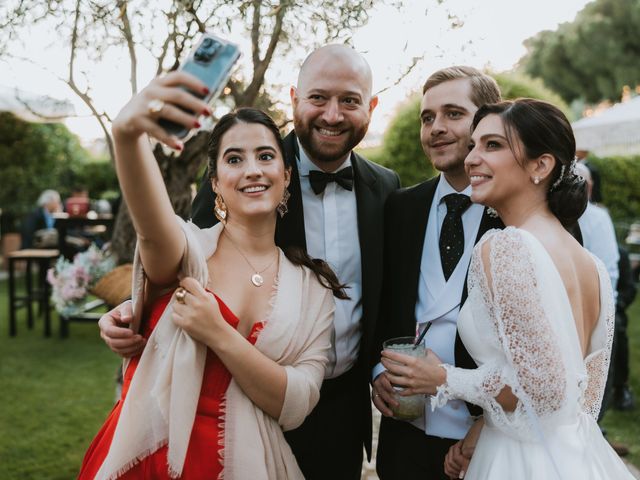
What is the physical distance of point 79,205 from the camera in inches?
379

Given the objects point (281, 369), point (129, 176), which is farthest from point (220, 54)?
point (281, 369)

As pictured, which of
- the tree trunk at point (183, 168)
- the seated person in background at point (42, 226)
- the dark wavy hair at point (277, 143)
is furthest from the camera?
the seated person in background at point (42, 226)

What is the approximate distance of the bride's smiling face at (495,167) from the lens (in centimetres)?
214

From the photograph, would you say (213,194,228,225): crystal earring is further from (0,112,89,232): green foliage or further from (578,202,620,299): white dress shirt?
(0,112,89,232): green foliage

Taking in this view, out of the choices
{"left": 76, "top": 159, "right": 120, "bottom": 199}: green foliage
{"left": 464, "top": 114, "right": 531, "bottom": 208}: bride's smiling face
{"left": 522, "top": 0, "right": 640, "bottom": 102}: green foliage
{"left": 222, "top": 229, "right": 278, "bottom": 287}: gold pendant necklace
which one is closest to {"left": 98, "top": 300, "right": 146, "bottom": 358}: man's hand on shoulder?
{"left": 222, "top": 229, "right": 278, "bottom": 287}: gold pendant necklace

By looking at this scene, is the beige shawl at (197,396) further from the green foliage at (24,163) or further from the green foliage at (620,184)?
the green foliage at (24,163)

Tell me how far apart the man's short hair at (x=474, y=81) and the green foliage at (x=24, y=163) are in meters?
13.7

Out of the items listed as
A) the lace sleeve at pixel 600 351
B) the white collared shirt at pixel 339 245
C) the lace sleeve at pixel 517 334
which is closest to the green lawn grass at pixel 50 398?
the white collared shirt at pixel 339 245

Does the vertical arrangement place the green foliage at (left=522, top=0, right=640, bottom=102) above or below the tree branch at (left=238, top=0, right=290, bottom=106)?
above

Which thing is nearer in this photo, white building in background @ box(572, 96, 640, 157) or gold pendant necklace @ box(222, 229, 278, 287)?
gold pendant necklace @ box(222, 229, 278, 287)

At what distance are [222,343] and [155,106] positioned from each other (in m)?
0.75

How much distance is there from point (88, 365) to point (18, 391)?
0.97 metres

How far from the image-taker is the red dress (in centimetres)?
191

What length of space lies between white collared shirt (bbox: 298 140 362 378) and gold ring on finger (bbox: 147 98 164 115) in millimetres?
1518
